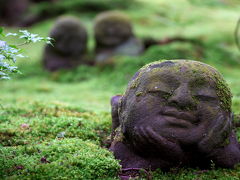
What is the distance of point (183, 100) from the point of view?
4480mm

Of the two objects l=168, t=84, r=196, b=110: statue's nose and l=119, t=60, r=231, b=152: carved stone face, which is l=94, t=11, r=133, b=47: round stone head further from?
l=168, t=84, r=196, b=110: statue's nose

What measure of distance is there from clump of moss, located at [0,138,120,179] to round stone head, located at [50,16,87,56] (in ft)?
35.5

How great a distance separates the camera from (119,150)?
4930mm

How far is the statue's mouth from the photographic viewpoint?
441 centimetres

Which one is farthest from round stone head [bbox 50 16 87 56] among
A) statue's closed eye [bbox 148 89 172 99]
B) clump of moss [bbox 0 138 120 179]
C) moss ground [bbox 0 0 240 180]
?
statue's closed eye [bbox 148 89 172 99]

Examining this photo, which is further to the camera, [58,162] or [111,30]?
[111,30]

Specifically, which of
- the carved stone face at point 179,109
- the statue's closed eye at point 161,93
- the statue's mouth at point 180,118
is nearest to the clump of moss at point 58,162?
the carved stone face at point 179,109

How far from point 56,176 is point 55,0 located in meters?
23.6

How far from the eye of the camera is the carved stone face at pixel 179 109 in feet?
14.4

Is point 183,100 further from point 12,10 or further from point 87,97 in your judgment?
point 12,10

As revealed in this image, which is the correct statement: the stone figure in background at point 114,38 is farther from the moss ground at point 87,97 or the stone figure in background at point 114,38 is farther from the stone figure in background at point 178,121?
the stone figure in background at point 178,121

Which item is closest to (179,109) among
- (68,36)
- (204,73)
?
(204,73)

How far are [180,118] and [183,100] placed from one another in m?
0.26

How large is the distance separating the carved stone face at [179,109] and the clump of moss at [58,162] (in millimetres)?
569
